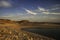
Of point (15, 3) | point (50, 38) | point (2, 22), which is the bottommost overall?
point (50, 38)

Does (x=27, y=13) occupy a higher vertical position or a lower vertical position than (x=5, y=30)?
higher

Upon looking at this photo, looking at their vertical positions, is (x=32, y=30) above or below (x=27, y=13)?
below

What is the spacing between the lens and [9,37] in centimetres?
512

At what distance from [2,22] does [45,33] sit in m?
0.93

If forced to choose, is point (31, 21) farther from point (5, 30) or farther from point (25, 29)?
point (5, 30)

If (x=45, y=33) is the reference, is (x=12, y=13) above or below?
above

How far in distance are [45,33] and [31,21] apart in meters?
0.39

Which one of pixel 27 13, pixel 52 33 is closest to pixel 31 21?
pixel 27 13

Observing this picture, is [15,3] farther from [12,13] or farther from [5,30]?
[5,30]

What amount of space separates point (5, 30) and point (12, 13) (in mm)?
396

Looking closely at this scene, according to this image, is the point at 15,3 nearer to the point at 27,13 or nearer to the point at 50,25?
the point at 27,13

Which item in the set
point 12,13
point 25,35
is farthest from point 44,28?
point 12,13

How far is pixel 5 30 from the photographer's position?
5129mm

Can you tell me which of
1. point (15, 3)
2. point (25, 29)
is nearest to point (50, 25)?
point (25, 29)
